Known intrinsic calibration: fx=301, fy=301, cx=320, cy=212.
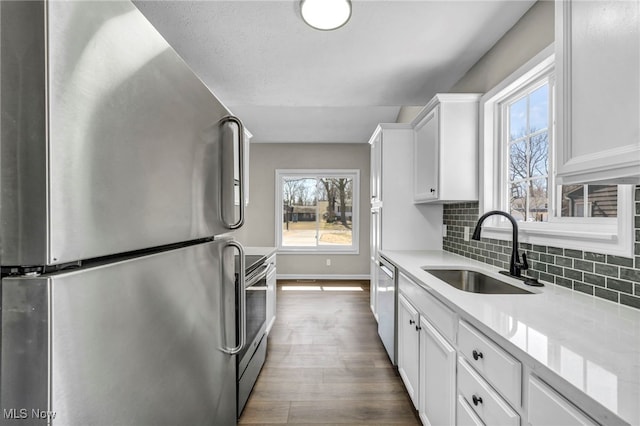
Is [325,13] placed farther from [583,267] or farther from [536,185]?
[583,267]

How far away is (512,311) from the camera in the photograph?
1106 mm

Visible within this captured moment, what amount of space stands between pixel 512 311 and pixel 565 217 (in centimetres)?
84

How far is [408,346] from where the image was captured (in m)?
2.00

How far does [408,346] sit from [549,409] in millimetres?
1318

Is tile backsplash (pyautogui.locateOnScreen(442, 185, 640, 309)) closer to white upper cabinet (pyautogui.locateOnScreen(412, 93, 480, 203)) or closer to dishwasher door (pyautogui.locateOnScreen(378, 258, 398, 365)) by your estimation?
white upper cabinet (pyautogui.locateOnScreen(412, 93, 480, 203))

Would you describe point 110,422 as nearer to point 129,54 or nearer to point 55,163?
point 55,163

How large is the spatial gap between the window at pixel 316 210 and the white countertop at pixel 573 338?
427cm

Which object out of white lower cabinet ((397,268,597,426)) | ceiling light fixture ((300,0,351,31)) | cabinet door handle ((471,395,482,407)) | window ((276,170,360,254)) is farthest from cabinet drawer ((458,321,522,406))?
window ((276,170,360,254))

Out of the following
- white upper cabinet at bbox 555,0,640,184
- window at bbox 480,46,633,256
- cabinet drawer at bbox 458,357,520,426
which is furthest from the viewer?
window at bbox 480,46,633,256

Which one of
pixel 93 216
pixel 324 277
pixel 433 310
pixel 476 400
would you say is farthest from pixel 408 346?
pixel 324 277

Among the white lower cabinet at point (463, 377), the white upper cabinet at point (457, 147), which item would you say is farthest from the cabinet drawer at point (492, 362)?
the white upper cabinet at point (457, 147)

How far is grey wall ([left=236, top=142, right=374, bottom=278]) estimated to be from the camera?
5668 millimetres

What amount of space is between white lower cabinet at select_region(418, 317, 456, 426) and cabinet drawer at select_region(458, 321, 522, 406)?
0.49 ft

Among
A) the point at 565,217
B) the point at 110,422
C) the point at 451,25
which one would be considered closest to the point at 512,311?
the point at 565,217
